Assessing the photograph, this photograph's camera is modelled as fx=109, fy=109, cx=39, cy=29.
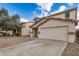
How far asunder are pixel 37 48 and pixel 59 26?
1429mm

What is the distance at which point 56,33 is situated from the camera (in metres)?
4.88

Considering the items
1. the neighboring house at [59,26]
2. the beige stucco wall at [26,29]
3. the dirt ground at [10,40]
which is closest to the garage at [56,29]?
the neighboring house at [59,26]

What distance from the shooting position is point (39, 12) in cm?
455

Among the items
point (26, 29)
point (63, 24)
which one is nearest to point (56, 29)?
point (63, 24)

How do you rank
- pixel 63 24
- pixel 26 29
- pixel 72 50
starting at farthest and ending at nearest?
pixel 63 24 < pixel 26 29 < pixel 72 50

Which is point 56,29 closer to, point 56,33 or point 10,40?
point 56,33

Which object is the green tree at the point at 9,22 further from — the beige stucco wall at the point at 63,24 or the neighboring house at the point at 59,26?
the beige stucco wall at the point at 63,24

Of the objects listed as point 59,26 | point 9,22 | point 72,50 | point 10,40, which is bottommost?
point 72,50

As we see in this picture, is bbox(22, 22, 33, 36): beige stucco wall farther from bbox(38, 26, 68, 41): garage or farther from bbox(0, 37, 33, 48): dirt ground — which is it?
bbox(38, 26, 68, 41): garage

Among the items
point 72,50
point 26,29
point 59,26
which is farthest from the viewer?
point 59,26

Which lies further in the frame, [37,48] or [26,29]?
[26,29]

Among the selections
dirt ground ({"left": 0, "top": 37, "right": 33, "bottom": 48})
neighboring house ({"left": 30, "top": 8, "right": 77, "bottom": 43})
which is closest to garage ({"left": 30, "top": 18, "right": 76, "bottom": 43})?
neighboring house ({"left": 30, "top": 8, "right": 77, "bottom": 43})

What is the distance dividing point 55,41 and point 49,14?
120 centimetres

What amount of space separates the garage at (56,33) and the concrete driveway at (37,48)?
18cm
